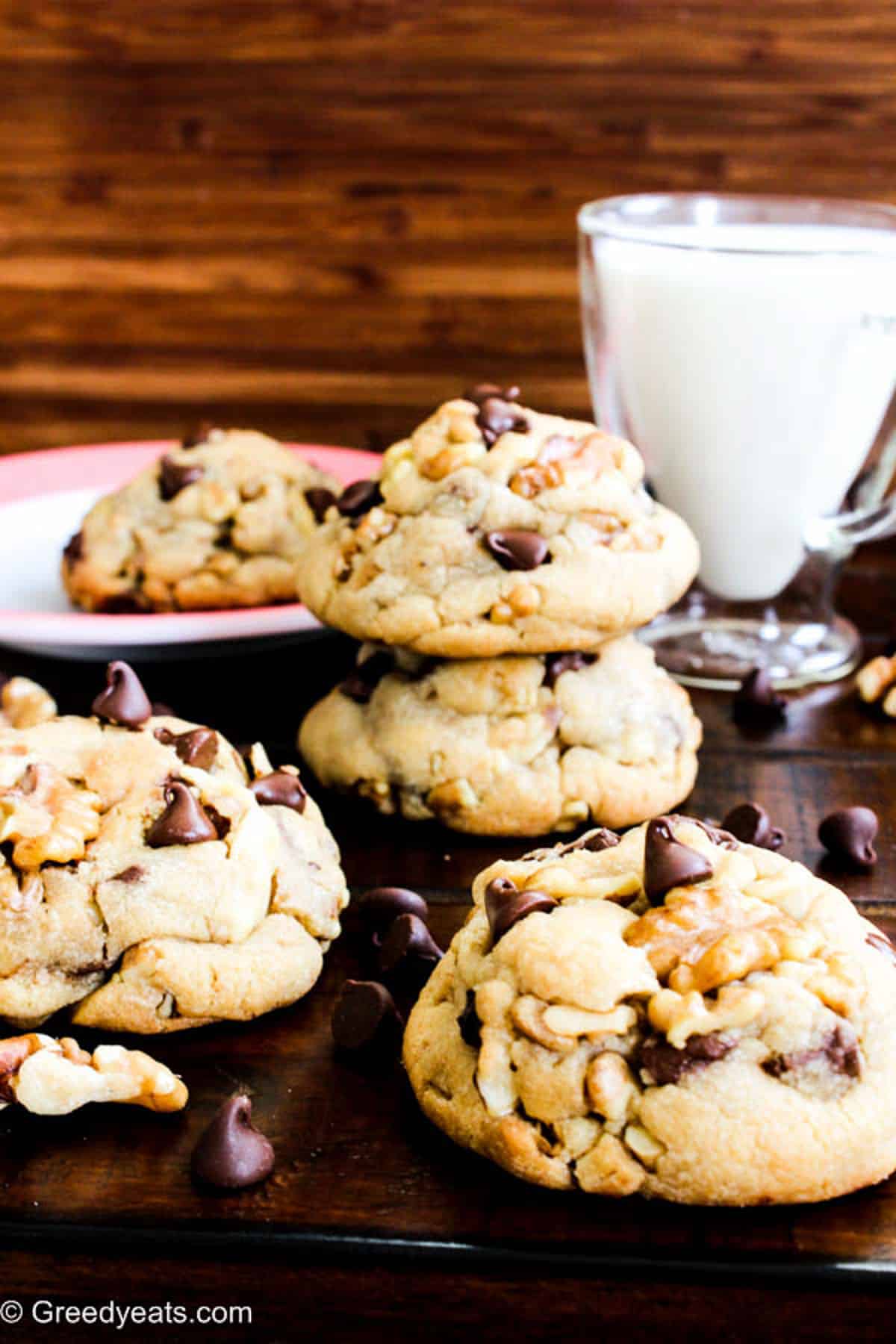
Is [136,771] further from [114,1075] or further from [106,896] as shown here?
[114,1075]

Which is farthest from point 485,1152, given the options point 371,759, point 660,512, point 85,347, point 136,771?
point 85,347

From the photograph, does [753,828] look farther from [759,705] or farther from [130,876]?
[130,876]

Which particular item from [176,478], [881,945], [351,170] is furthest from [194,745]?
[351,170]

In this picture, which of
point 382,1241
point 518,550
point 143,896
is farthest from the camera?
point 518,550

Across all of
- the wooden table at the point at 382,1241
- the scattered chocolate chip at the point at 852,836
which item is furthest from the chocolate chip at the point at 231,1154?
the scattered chocolate chip at the point at 852,836

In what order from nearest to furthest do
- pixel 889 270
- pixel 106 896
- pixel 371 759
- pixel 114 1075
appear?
pixel 114 1075 < pixel 106 896 < pixel 371 759 < pixel 889 270

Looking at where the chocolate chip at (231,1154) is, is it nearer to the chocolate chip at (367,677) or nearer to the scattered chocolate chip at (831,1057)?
the scattered chocolate chip at (831,1057)

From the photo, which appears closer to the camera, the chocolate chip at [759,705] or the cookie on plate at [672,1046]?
the cookie on plate at [672,1046]
